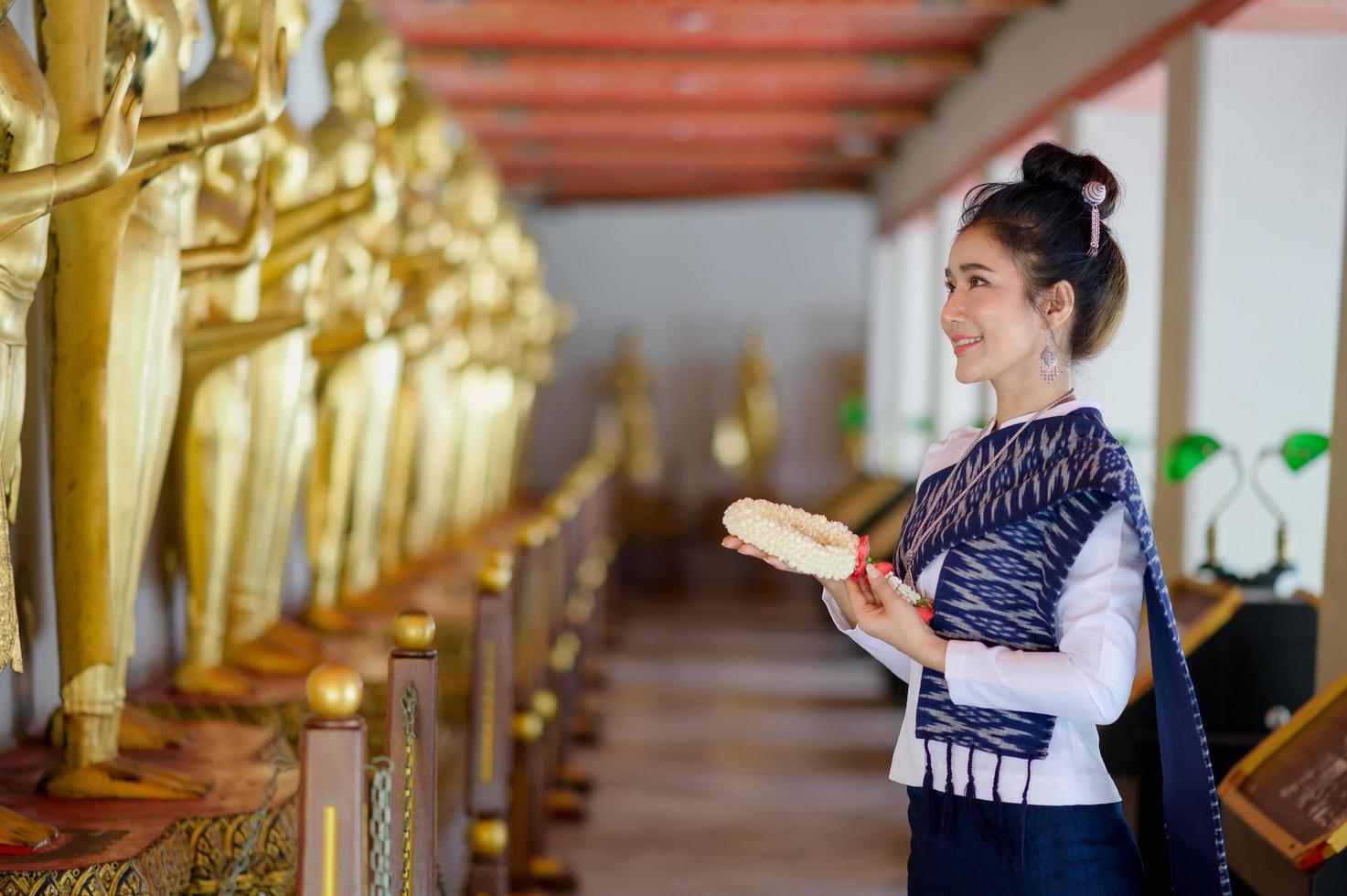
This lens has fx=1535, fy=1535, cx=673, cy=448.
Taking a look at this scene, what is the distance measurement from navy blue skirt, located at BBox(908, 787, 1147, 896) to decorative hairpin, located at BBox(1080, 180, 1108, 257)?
0.65 metres

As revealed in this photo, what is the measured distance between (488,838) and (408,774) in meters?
1.22

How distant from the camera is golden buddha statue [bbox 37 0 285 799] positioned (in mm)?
2338

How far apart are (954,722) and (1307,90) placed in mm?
3102

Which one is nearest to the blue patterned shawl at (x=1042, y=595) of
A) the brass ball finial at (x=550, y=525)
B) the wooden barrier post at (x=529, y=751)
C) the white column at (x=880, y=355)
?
the wooden barrier post at (x=529, y=751)

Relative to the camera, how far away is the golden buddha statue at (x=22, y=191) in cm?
188

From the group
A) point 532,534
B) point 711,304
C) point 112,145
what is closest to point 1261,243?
point 532,534

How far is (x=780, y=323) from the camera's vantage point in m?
12.7

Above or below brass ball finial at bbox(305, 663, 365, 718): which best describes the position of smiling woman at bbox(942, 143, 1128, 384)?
above

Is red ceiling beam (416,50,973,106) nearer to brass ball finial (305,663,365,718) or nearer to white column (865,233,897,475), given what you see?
white column (865,233,897,475)

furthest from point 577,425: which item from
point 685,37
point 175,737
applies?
point 175,737

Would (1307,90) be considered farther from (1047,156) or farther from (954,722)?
(954,722)

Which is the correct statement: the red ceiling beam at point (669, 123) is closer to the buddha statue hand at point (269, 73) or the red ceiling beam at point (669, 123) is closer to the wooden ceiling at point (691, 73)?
the wooden ceiling at point (691, 73)

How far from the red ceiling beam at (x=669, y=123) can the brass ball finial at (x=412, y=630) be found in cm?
652

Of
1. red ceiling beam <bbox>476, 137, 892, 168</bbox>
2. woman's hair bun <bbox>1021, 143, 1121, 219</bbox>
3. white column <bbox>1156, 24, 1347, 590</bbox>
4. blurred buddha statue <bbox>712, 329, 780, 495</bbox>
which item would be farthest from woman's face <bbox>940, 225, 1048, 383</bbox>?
blurred buddha statue <bbox>712, 329, 780, 495</bbox>
